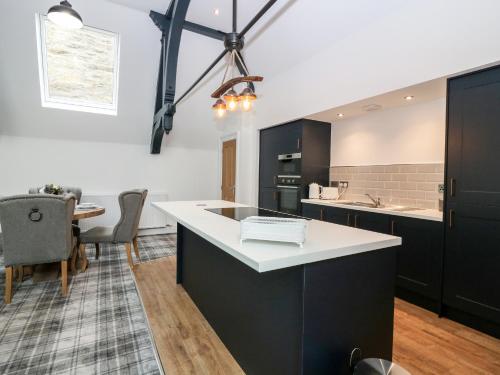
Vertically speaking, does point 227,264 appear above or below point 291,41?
below

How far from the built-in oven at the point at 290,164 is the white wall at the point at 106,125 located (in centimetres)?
208

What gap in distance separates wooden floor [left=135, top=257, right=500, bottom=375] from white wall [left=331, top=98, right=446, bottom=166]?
1633 millimetres

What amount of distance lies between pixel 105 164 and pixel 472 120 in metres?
5.33

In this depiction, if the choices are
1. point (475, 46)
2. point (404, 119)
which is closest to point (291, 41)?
point (404, 119)

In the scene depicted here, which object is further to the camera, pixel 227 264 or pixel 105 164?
pixel 105 164

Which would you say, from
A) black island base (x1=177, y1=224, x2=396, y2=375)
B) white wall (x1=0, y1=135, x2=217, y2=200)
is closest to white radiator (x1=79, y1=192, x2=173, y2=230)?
white wall (x1=0, y1=135, x2=217, y2=200)

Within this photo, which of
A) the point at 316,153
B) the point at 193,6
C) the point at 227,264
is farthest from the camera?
the point at 316,153

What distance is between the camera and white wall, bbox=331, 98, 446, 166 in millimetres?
2828

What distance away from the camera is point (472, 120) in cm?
213

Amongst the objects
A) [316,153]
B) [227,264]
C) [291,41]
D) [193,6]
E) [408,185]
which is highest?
[193,6]

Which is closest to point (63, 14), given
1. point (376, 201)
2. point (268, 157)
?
point (268, 157)

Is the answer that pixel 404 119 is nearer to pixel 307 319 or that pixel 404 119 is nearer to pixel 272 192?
pixel 272 192

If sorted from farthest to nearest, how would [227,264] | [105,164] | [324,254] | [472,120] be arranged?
[105,164] → [472,120] → [227,264] → [324,254]

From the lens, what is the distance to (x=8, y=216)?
241cm
